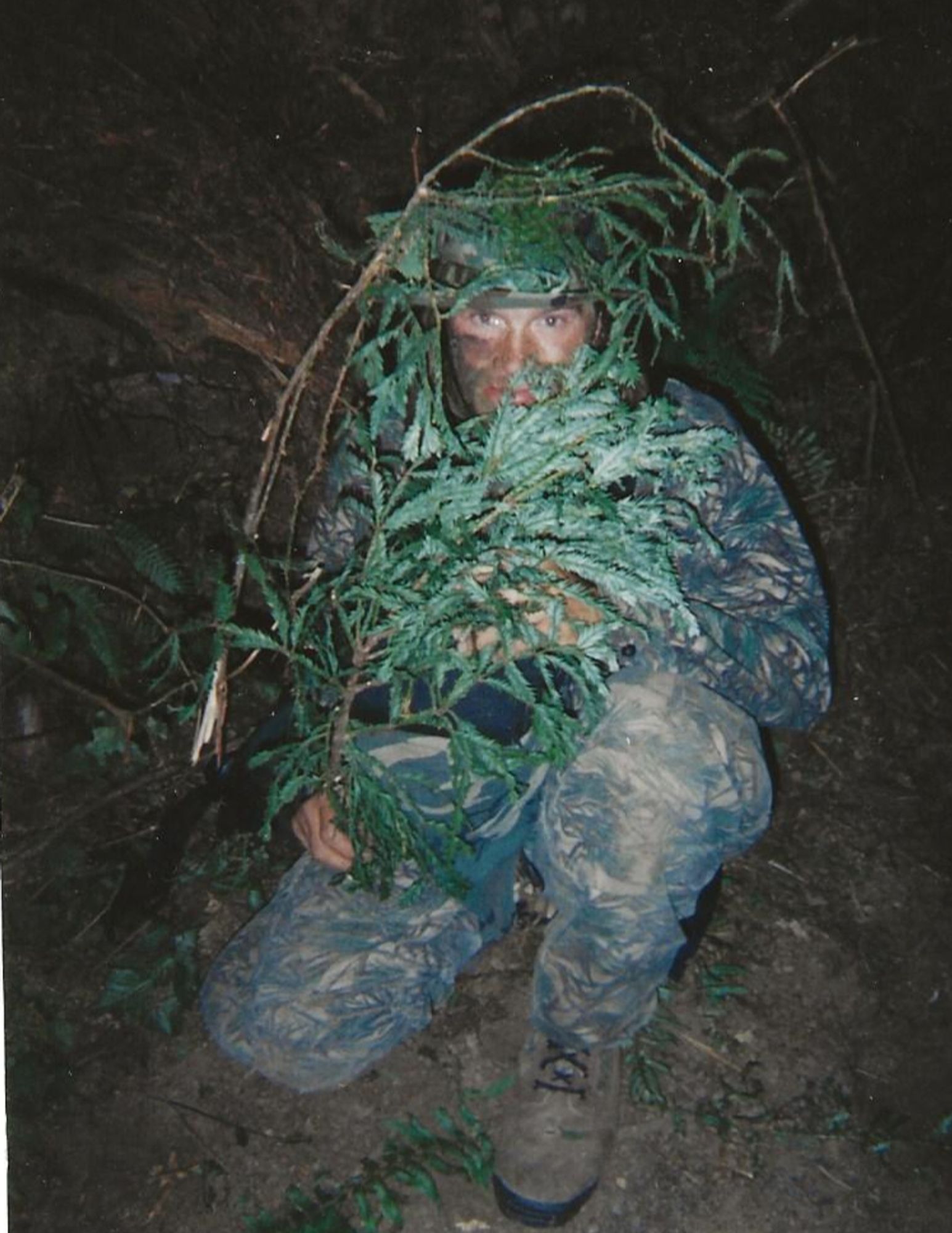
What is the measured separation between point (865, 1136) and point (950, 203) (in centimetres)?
547

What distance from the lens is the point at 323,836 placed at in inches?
108

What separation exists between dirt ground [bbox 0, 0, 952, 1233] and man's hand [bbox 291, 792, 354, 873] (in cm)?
89

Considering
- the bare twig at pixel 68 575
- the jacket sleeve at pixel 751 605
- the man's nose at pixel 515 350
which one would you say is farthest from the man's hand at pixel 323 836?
the man's nose at pixel 515 350

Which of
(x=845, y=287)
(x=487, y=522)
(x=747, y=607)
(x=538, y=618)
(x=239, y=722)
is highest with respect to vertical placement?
(x=845, y=287)

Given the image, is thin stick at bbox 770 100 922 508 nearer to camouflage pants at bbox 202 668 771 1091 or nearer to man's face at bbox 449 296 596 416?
man's face at bbox 449 296 596 416

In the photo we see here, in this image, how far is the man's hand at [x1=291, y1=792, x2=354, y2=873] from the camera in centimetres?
271

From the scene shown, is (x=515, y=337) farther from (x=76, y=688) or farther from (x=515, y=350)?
(x=76, y=688)

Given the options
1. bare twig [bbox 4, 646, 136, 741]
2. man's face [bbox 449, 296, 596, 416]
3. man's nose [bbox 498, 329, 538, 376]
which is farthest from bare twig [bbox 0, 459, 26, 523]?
man's nose [bbox 498, 329, 538, 376]

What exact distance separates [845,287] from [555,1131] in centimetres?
304

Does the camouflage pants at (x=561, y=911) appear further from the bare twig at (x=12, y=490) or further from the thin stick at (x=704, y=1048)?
the bare twig at (x=12, y=490)

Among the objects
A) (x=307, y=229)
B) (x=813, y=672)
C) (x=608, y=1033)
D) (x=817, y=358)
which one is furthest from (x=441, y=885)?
(x=817, y=358)

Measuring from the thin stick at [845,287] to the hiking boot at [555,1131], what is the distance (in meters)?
2.75

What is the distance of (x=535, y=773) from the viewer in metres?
2.75

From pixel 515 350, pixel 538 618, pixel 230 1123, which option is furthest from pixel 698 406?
pixel 230 1123
